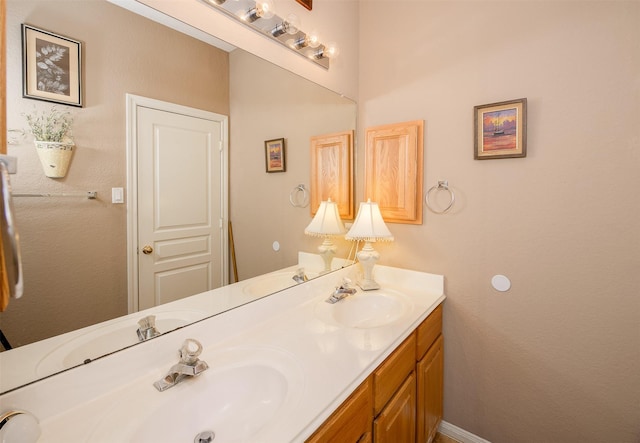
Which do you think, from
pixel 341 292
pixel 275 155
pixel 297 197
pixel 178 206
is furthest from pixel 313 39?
pixel 341 292

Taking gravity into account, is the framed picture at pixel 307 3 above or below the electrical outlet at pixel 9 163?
above

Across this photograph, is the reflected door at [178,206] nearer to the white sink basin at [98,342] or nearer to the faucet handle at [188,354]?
the white sink basin at [98,342]

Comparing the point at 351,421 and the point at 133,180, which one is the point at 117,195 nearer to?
the point at 133,180

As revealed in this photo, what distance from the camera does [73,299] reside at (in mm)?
812

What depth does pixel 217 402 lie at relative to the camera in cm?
90

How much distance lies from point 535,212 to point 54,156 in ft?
5.99

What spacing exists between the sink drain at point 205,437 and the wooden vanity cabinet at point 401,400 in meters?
0.29

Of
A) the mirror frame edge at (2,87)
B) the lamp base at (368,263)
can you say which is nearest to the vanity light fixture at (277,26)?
the mirror frame edge at (2,87)

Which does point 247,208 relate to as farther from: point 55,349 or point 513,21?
→ point 513,21

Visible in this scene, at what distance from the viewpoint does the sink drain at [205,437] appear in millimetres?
801

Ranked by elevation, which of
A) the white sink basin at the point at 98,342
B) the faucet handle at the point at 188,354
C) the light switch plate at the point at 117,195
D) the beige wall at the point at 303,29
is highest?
the beige wall at the point at 303,29

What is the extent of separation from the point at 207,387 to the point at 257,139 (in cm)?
95

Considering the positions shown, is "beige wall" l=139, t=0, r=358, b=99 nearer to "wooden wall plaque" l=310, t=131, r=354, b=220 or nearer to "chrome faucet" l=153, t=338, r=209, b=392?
"wooden wall plaque" l=310, t=131, r=354, b=220

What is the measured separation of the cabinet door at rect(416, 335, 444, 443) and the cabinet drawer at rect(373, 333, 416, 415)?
14 centimetres
